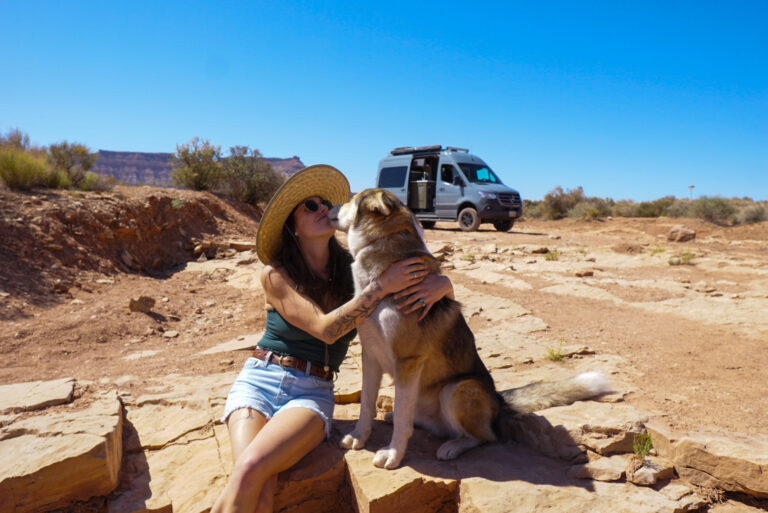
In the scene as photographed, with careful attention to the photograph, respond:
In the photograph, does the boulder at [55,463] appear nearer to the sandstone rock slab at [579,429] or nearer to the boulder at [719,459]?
the sandstone rock slab at [579,429]

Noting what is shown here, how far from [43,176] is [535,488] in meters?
12.0

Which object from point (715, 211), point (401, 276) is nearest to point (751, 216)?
point (715, 211)

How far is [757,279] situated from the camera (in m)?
7.48

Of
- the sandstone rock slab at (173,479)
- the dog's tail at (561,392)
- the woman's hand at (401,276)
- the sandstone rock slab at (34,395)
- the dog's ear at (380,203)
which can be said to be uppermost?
the dog's ear at (380,203)

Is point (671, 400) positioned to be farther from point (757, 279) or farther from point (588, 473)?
point (757, 279)

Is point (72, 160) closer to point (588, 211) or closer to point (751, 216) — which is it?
point (588, 211)

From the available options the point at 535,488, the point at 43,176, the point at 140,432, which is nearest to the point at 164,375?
the point at 140,432

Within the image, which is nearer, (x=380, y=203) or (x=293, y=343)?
(x=380, y=203)

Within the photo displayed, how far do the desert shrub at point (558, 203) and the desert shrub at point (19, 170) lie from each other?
22691 mm

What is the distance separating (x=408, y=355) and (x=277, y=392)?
953 millimetres

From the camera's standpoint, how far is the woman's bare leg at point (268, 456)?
236 centimetres

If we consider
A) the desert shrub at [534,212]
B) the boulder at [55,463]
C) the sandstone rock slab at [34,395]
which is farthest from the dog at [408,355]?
the desert shrub at [534,212]

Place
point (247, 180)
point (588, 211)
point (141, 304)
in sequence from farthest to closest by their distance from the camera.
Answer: point (588, 211), point (247, 180), point (141, 304)

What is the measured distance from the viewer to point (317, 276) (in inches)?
133
